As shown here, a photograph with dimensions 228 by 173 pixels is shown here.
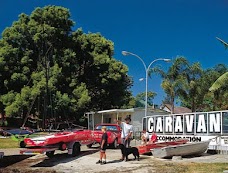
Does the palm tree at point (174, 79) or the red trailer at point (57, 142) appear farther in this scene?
the palm tree at point (174, 79)

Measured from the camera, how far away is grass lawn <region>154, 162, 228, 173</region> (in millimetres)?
12889

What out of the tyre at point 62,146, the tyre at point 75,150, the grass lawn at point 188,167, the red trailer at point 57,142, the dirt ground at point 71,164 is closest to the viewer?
the grass lawn at point 188,167

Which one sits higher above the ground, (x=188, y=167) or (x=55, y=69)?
(x=55, y=69)

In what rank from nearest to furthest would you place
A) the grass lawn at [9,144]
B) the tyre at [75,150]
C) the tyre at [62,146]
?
the tyre at [62,146]
the tyre at [75,150]
the grass lawn at [9,144]

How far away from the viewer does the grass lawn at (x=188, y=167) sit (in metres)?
12.9

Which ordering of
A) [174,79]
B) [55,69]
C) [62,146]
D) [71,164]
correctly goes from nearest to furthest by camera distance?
[71,164]
[62,146]
[174,79]
[55,69]

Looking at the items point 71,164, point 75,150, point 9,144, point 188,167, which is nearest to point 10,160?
point 75,150

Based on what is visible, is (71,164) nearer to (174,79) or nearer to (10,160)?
(10,160)

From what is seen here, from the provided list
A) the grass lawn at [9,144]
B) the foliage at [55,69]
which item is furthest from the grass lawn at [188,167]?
the foliage at [55,69]

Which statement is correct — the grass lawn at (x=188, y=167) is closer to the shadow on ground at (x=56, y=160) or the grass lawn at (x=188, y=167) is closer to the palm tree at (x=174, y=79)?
the shadow on ground at (x=56, y=160)

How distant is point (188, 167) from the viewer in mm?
13805

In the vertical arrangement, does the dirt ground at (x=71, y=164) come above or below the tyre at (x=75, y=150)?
below

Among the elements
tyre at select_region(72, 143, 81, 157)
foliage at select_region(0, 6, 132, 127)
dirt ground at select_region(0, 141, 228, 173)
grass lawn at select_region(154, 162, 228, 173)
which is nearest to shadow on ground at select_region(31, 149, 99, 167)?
dirt ground at select_region(0, 141, 228, 173)

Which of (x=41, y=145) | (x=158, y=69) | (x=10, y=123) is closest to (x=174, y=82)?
(x=158, y=69)
